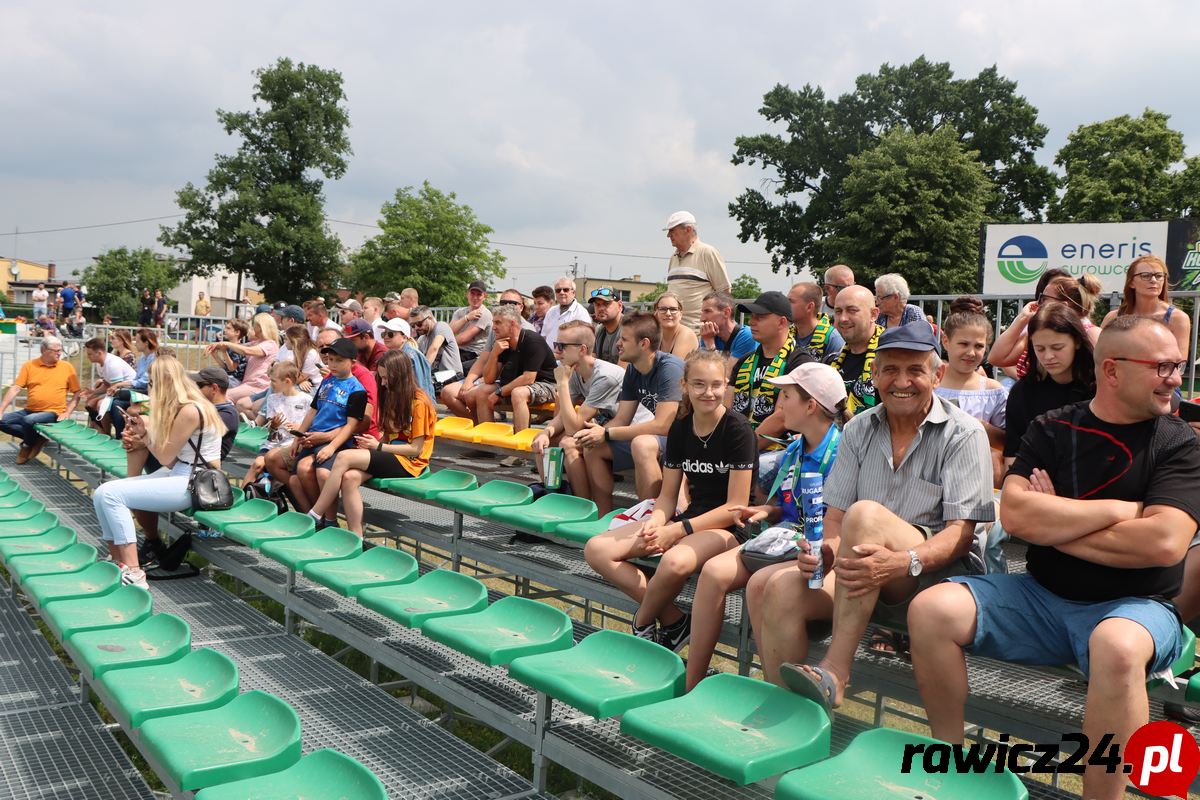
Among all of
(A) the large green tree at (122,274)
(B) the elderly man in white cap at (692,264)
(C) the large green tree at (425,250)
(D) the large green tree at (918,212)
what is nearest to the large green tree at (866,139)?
(D) the large green tree at (918,212)

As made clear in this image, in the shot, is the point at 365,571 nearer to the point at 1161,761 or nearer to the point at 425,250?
the point at 1161,761

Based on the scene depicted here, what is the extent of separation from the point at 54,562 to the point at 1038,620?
433 centimetres

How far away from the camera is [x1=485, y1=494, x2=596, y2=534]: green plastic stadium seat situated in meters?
4.13

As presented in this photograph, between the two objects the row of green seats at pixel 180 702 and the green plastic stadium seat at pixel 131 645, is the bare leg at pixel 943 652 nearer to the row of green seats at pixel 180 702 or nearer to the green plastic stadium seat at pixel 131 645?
the row of green seats at pixel 180 702

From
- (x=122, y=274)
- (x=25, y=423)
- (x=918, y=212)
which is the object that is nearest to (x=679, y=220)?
(x=25, y=423)

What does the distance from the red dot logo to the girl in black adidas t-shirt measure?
1.50 meters

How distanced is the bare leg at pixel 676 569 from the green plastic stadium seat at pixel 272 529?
202 cm

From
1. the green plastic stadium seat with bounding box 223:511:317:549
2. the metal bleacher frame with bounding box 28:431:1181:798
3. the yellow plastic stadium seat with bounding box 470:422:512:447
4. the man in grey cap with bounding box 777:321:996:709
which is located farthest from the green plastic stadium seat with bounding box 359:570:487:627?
the yellow plastic stadium seat with bounding box 470:422:512:447

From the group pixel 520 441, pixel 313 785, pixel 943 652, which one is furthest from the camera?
pixel 520 441

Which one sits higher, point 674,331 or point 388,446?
point 674,331

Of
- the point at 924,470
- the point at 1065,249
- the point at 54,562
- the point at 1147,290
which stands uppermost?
the point at 1065,249

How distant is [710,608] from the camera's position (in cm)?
298

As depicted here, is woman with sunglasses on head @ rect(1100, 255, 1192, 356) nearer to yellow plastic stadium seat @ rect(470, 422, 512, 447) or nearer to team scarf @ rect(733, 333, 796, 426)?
team scarf @ rect(733, 333, 796, 426)

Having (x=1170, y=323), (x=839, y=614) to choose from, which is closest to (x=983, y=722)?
(x=839, y=614)
